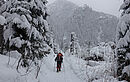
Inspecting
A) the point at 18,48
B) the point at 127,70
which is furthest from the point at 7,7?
the point at 127,70

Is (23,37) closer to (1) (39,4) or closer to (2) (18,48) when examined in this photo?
(2) (18,48)

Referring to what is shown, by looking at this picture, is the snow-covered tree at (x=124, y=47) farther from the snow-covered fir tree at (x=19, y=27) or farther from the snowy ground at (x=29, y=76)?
the snow-covered fir tree at (x=19, y=27)

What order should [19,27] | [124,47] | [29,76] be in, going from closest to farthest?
[29,76], [19,27], [124,47]

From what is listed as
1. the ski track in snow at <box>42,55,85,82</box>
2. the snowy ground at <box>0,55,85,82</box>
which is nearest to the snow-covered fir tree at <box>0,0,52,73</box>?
the snowy ground at <box>0,55,85,82</box>

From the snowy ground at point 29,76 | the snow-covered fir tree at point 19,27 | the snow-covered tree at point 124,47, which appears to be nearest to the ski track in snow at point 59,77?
the snowy ground at point 29,76

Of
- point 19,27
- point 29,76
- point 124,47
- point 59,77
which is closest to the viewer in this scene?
point 29,76

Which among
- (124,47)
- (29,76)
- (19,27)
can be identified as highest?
(19,27)

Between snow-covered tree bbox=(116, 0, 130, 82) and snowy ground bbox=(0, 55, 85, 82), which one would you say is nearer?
snowy ground bbox=(0, 55, 85, 82)

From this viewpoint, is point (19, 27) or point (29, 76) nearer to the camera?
point (29, 76)

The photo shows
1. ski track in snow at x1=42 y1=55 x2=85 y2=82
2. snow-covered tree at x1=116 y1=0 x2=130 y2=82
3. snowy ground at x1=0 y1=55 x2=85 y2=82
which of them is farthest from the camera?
ski track in snow at x1=42 y1=55 x2=85 y2=82

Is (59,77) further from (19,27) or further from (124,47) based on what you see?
(124,47)

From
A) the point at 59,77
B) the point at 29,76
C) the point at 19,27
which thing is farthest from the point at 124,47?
the point at 19,27

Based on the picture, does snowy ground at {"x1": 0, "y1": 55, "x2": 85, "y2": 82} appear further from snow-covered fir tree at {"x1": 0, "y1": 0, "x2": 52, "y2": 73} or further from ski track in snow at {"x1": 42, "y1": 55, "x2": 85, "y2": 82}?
snow-covered fir tree at {"x1": 0, "y1": 0, "x2": 52, "y2": 73}

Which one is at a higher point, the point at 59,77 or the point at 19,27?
the point at 19,27
